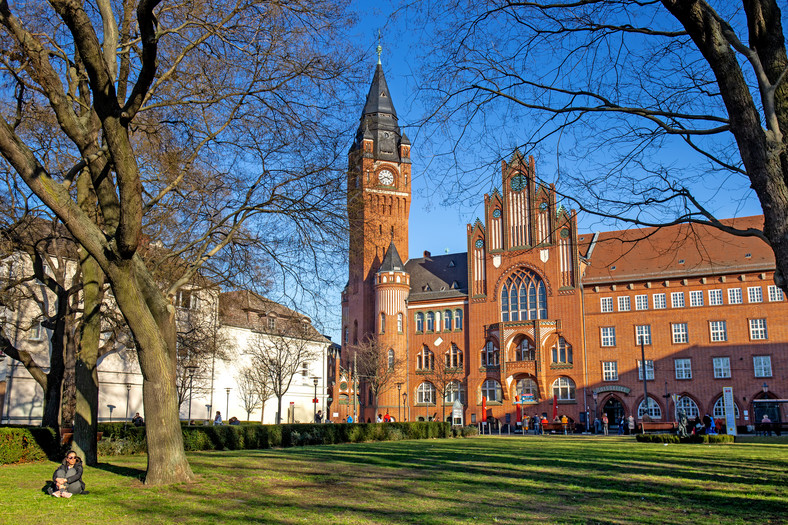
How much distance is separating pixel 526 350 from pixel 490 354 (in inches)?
140

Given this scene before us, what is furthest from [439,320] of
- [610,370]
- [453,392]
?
[610,370]

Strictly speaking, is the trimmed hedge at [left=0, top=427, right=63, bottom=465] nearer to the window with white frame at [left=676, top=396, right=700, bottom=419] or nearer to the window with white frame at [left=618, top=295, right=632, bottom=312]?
the window with white frame at [left=676, top=396, right=700, bottom=419]

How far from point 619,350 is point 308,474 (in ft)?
155

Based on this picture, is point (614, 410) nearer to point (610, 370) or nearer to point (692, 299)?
point (610, 370)

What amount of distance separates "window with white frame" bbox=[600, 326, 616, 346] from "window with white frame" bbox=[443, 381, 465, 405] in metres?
14.0

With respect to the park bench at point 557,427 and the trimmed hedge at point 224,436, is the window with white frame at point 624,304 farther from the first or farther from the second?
the trimmed hedge at point 224,436

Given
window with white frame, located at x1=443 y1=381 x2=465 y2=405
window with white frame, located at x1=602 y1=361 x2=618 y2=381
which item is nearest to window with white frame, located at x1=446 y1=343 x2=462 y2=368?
window with white frame, located at x1=443 y1=381 x2=465 y2=405

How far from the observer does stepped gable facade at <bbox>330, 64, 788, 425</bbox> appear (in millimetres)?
51562

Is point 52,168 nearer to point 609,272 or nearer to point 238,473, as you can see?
point 238,473

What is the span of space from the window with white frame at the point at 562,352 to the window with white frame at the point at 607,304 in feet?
14.2

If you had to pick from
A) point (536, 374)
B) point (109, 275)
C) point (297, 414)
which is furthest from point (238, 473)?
point (297, 414)

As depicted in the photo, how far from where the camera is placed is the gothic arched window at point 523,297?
195 ft

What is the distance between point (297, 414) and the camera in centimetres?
6319

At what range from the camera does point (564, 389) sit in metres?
56.7
